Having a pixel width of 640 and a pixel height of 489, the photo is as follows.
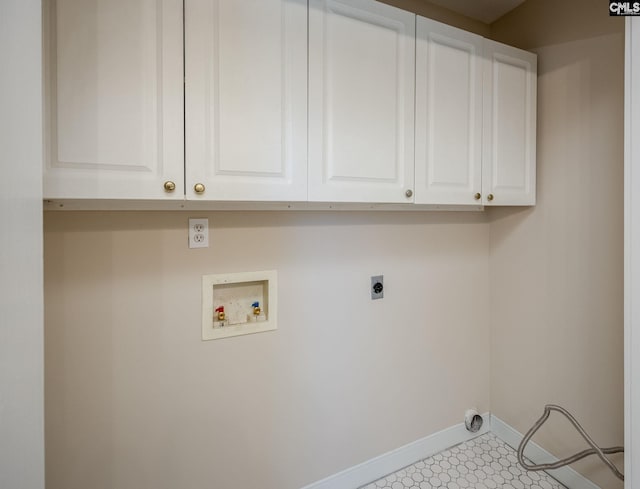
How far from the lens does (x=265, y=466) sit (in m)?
1.41

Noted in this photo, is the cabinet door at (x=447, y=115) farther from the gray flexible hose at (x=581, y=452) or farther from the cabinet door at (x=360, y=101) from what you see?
the gray flexible hose at (x=581, y=452)

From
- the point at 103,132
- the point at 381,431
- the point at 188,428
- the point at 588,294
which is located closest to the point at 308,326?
the point at 188,428

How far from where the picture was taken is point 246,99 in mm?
1031

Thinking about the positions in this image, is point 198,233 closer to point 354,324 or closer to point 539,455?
point 354,324

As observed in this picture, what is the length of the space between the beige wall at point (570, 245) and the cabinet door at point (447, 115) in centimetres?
46

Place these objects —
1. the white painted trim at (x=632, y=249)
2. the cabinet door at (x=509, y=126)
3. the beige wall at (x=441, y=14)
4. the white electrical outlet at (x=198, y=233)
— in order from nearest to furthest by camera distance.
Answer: the white painted trim at (x=632, y=249), the white electrical outlet at (x=198, y=233), the cabinet door at (x=509, y=126), the beige wall at (x=441, y=14)

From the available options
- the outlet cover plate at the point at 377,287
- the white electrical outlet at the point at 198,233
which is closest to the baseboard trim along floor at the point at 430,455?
the outlet cover plate at the point at 377,287

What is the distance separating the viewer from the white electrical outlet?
4.12 feet

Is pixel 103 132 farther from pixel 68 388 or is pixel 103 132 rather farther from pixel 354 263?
pixel 354 263

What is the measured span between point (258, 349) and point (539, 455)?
1613 millimetres

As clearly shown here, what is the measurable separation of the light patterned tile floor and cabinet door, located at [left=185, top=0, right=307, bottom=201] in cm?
154

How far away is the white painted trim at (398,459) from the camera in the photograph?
1557mm

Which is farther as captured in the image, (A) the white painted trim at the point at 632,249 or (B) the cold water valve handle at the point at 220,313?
(B) the cold water valve handle at the point at 220,313

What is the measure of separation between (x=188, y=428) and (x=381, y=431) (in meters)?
0.97
